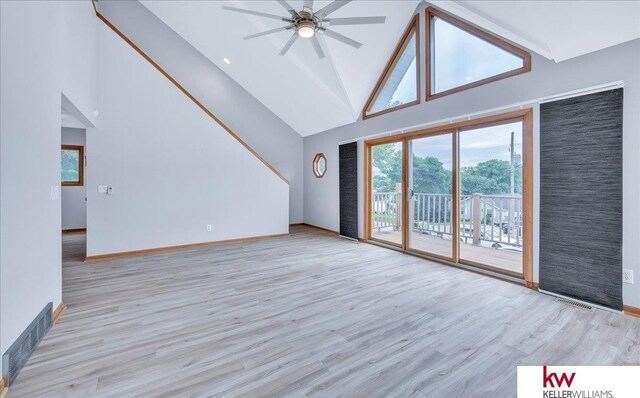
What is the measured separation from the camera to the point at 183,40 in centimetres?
678

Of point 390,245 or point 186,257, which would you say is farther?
point 390,245

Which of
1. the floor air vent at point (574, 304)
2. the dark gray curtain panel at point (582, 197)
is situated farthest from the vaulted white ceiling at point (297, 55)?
the floor air vent at point (574, 304)

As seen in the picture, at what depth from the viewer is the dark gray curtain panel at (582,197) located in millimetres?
2545

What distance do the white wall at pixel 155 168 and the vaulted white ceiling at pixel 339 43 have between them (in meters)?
1.77

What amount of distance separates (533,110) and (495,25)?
1.04 meters

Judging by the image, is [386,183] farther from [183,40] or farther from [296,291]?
[183,40]

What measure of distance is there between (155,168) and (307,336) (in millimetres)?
4066

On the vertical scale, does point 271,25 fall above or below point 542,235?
above

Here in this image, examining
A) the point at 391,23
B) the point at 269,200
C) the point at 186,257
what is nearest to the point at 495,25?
the point at 391,23

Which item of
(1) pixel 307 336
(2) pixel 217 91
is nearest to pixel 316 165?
(2) pixel 217 91

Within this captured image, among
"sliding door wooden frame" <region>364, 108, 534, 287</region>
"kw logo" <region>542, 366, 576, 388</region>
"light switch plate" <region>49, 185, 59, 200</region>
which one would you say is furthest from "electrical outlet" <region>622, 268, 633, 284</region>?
"light switch plate" <region>49, 185, 59, 200</region>

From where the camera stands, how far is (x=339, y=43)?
4.55 metres

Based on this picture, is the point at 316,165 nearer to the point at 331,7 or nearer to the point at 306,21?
the point at 306,21

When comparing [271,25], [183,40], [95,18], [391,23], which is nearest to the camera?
[95,18]
